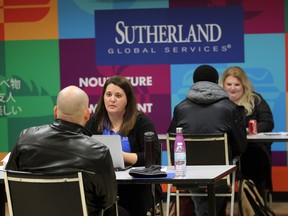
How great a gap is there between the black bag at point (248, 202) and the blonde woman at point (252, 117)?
1.48 metres

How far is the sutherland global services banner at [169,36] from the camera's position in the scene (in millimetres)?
7102

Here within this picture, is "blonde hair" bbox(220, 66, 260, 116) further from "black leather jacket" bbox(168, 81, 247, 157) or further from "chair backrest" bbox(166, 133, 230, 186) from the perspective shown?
"chair backrest" bbox(166, 133, 230, 186)

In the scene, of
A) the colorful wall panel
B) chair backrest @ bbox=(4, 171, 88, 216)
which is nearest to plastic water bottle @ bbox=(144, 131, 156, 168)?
chair backrest @ bbox=(4, 171, 88, 216)

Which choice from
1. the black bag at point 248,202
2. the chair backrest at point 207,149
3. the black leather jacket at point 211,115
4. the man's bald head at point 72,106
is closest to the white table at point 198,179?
the man's bald head at point 72,106

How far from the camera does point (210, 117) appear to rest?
520 cm

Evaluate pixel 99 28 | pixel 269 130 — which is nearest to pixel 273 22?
pixel 269 130

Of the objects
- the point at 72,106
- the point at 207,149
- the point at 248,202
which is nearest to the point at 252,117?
the point at 207,149

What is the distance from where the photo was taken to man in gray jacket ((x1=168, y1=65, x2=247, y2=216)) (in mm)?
5188

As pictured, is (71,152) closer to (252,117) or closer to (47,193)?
(47,193)

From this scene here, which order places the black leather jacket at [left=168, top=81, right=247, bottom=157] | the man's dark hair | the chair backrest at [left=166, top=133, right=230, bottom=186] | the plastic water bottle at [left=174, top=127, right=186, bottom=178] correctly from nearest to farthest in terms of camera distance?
the plastic water bottle at [left=174, top=127, right=186, bottom=178] → the chair backrest at [left=166, top=133, right=230, bottom=186] → the black leather jacket at [left=168, top=81, right=247, bottom=157] → the man's dark hair

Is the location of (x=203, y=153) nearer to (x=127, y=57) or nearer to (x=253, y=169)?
(x=253, y=169)

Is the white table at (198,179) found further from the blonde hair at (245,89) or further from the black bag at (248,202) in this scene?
the blonde hair at (245,89)

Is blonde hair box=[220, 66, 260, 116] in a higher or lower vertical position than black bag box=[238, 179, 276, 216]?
higher

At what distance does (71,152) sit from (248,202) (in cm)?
188
